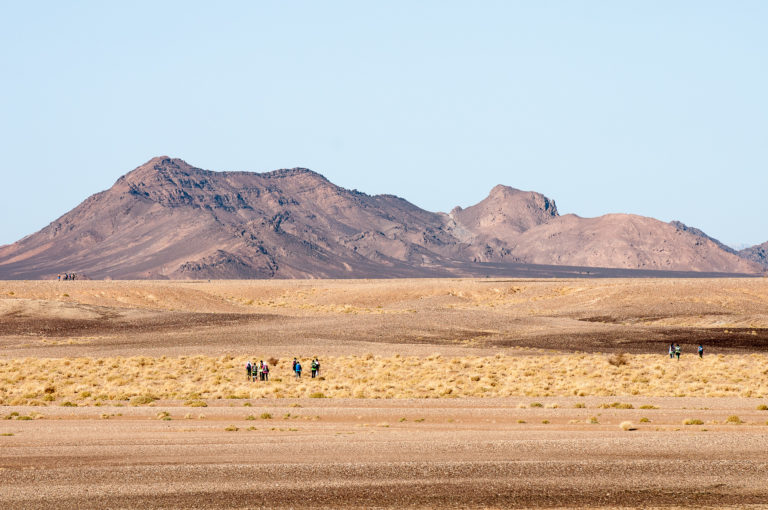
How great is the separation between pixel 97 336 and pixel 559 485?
57369 mm

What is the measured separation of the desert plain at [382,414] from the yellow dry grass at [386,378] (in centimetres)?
16

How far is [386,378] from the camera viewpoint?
1654 inches

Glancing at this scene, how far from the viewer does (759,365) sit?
154ft

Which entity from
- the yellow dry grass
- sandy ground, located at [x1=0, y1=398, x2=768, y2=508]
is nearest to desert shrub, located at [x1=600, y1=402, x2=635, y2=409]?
sandy ground, located at [x1=0, y1=398, x2=768, y2=508]

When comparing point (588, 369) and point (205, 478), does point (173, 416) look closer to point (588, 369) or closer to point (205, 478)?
point (205, 478)

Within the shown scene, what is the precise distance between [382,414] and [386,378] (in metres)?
12.2

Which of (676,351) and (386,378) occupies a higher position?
(676,351)

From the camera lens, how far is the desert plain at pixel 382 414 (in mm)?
16984

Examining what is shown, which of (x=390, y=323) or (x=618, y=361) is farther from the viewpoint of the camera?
(x=390, y=323)

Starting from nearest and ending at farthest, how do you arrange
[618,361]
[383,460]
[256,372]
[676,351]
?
[383,460] < [256,372] < [618,361] < [676,351]

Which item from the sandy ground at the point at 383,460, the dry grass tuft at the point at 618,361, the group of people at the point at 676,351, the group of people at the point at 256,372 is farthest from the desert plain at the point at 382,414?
the group of people at the point at 256,372

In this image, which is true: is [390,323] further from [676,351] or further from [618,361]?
[618,361]

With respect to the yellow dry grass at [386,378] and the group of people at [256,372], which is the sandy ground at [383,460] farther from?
the group of people at [256,372]

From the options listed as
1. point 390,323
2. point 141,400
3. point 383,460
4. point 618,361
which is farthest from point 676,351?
point 383,460
